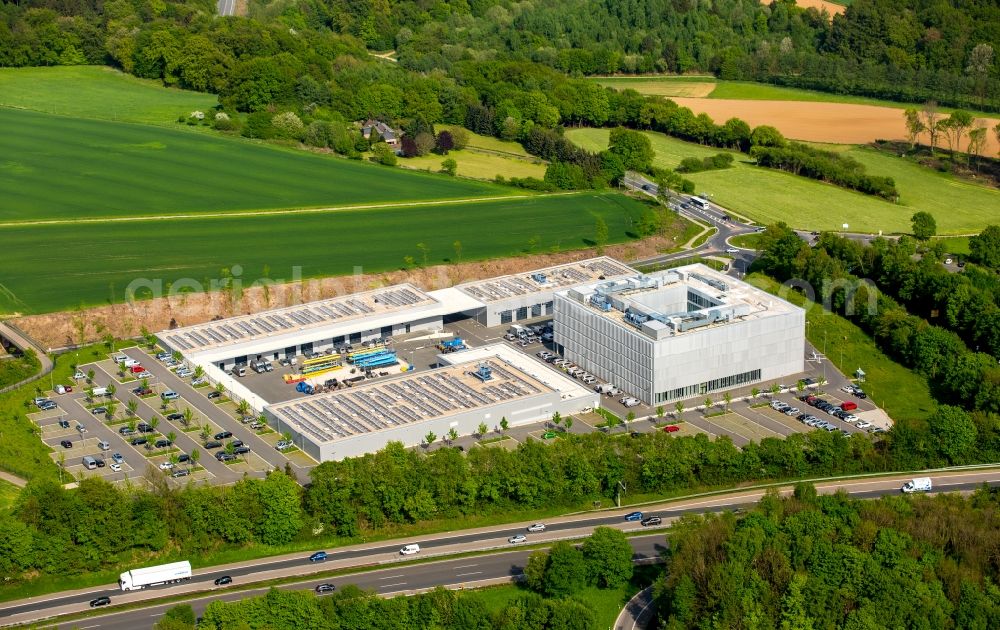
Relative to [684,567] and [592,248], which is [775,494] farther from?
[592,248]

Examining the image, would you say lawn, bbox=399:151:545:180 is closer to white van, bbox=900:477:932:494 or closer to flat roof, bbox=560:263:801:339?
flat roof, bbox=560:263:801:339

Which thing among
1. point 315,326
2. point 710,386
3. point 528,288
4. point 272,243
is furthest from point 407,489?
point 272,243

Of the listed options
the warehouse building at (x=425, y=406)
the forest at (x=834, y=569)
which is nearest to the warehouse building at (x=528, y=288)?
the warehouse building at (x=425, y=406)

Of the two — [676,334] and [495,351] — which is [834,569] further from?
[495,351]

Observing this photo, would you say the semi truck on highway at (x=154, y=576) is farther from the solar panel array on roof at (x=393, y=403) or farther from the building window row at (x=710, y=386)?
the building window row at (x=710, y=386)

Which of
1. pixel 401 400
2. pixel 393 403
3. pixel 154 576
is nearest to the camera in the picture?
pixel 154 576

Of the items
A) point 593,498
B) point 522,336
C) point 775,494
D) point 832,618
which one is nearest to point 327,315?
point 522,336
